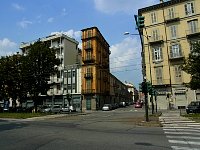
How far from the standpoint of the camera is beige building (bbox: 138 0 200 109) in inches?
1783

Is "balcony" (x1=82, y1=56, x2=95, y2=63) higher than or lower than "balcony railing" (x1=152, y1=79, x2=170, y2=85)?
higher

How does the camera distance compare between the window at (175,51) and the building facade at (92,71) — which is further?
the building facade at (92,71)

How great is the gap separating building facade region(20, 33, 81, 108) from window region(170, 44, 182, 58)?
2424cm

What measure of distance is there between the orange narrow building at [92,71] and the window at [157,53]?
16.5m

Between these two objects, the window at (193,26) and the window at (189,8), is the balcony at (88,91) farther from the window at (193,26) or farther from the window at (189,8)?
the window at (189,8)

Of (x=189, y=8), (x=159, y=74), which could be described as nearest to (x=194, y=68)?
(x=159, y=74)

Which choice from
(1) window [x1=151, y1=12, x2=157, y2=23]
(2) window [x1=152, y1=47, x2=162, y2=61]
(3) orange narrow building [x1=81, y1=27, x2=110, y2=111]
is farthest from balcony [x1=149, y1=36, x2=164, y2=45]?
(3) orange narrow building [x1=81, y1=27, x2=110, y2=111]

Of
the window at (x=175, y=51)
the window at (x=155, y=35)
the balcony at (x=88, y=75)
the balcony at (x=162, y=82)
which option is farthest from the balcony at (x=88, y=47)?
the window at (x=175, y=51)

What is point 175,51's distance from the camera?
4662 cm

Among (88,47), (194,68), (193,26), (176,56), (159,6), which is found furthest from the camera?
(88,47)

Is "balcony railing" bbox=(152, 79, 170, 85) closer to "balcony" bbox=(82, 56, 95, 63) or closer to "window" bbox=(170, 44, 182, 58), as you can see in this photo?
"window" bbox=(170, 44, 182, 58)

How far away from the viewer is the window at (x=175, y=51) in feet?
152

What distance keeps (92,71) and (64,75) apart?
7954 mm

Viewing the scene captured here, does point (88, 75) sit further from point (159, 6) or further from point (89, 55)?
point (159, 6)
